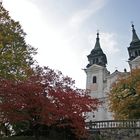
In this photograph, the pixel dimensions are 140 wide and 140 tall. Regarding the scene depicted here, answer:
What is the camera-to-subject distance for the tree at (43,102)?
21.6m

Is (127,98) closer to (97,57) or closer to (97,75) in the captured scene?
(97,75)

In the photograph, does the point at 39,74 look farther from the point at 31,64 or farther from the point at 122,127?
the point at 122,127

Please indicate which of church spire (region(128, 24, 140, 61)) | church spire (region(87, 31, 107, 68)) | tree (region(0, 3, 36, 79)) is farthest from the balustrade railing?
church spire (region(87, 31, 107, 68))

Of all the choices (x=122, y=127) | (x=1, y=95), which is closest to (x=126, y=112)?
(x=122, y=127)

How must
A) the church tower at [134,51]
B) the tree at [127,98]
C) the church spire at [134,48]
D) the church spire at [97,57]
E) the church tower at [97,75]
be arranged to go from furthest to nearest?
1. the church spire at [97,57]
2. the church spire at [134,48]
3. the church tower at [97,75]
4. the church tower at [134,51]
5. the tree at [127,98]

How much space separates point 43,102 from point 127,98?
18.6 metres

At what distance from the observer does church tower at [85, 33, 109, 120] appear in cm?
6625

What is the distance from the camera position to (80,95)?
2481cm

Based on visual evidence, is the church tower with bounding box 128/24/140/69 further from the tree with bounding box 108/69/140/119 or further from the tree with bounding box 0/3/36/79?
the tree with bounding box 0/3/36/79

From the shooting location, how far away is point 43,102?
21578mm

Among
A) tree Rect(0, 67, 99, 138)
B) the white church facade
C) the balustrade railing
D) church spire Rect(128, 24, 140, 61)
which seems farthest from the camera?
church spire Rect(128, 24, 140, 61)

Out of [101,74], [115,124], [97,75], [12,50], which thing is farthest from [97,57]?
[12,50]

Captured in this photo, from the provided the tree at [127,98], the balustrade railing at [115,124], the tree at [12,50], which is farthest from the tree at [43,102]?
the tree at [127,98]

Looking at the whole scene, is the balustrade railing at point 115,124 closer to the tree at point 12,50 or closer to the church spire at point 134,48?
the tree at point 12,50
